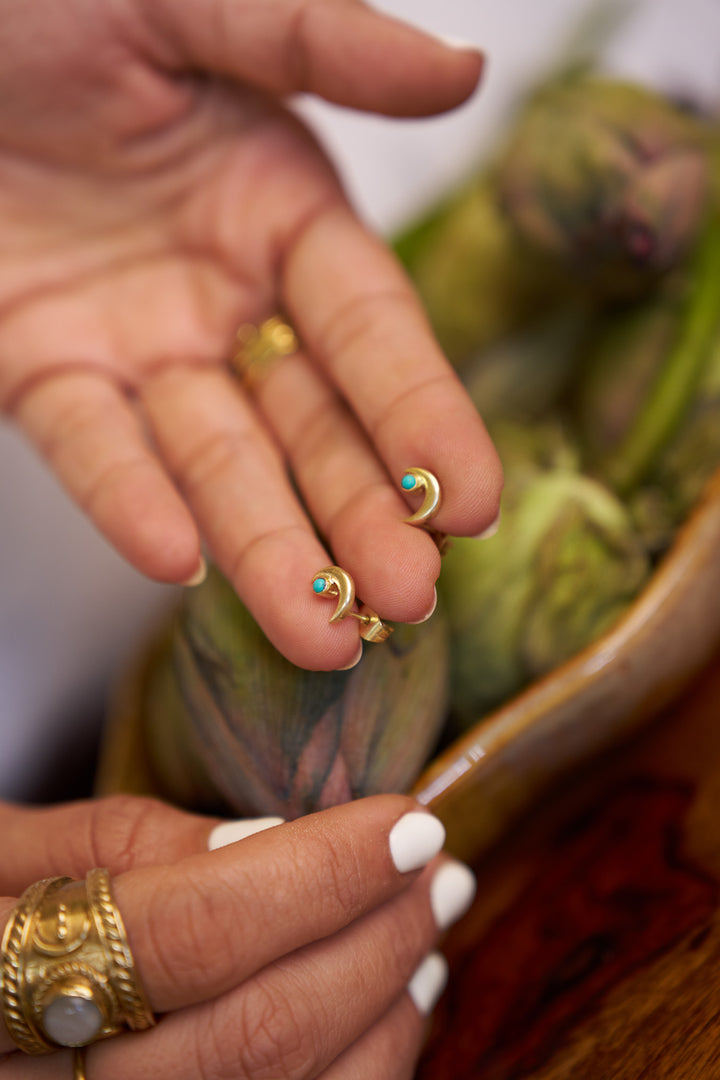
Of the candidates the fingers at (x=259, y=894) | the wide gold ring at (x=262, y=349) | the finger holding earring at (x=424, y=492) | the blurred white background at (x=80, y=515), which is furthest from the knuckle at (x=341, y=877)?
the blurred white background at (x=80, y=515)

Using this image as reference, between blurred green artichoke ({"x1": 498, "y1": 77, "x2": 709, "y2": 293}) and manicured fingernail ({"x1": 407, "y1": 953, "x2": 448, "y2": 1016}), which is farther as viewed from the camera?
blurred green artichoke ({"x1": 498, "y1": 77, "x2": 709, "y2": 293})

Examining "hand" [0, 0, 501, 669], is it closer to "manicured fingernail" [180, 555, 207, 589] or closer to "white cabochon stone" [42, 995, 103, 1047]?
"manicured fingernail" [180, 555, 207, 589]

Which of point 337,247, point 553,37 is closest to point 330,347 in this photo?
point 337,247

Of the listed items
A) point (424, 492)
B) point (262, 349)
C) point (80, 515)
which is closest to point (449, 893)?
point (424, 492)

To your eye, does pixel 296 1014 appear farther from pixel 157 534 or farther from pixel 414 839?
pixel 157 534

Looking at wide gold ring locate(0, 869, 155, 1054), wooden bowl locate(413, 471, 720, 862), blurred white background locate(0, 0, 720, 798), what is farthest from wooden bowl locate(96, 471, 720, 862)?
blurred white background locate(0, 0, 720, 798)

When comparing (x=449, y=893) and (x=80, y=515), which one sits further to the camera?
(x=80, y=515)

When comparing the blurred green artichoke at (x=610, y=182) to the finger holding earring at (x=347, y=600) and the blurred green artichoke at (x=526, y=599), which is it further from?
the finger holding earring at (x=347, y=600)
